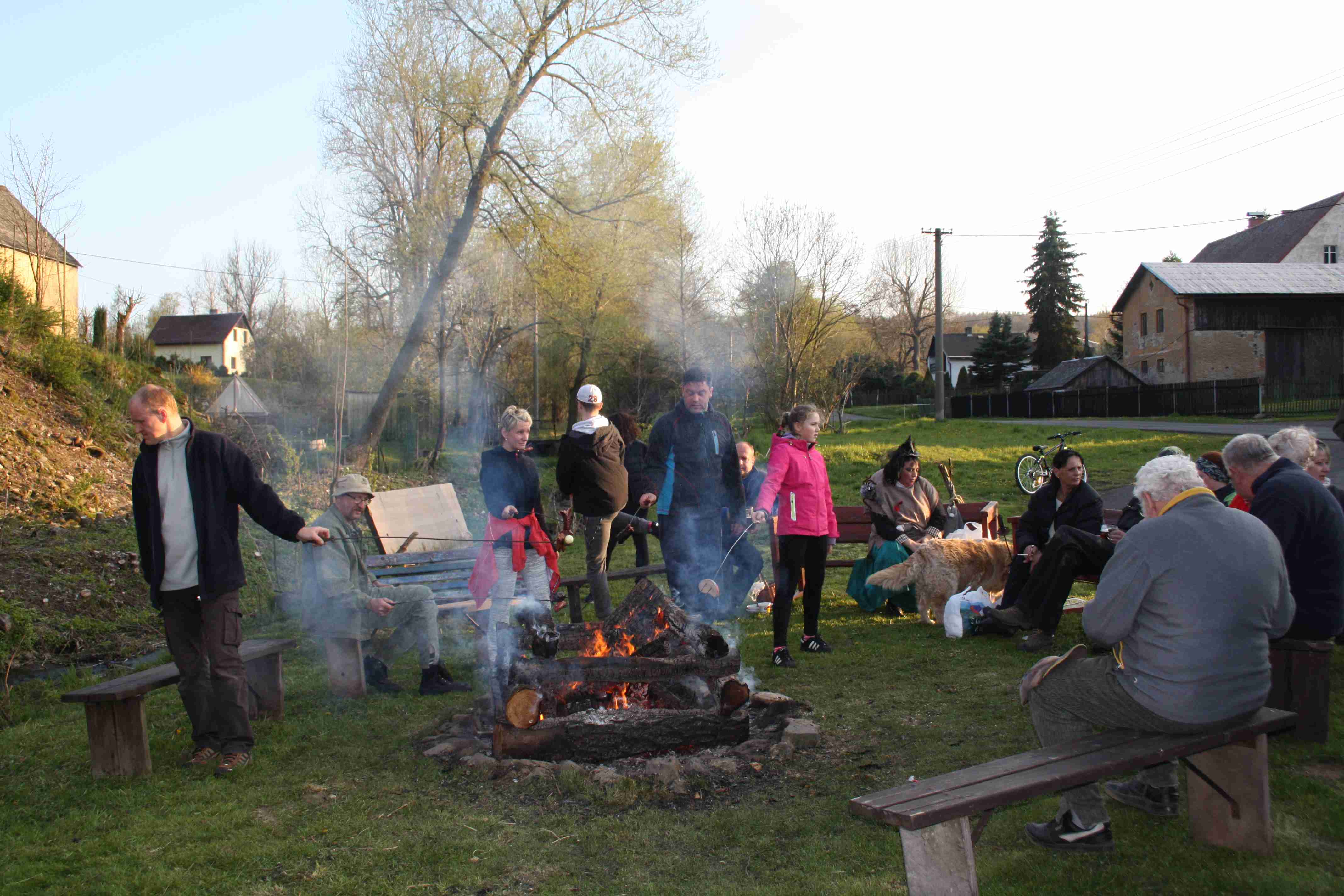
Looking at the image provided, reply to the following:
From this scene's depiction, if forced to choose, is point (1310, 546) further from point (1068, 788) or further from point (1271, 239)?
point (1271, 239)

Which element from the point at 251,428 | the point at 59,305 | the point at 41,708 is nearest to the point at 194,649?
the point at 41,708

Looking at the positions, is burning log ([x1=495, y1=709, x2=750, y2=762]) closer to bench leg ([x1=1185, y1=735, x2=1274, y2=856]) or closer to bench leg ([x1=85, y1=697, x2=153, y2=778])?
bench leg ([x1=85, y1=697, x2=153, y2=778])

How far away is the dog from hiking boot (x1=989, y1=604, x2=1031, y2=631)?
20.5 inches

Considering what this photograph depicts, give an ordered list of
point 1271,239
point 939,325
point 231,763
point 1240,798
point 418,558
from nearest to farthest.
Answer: point 1240,798 < point 231,763 < point 418,558 < point 939,325 < point 1271,239

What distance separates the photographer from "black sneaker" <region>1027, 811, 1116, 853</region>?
306 centimetres

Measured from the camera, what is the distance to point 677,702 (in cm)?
453

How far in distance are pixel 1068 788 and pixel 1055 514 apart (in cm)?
406

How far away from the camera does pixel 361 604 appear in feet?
16.8

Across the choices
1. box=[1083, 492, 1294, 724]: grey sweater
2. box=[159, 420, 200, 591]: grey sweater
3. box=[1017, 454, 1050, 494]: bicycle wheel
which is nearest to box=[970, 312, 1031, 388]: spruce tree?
box=[1017, 454, 1050, 494]: bicycle wheel

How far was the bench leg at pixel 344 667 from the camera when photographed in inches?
203

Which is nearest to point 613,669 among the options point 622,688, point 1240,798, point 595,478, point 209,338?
point 622,688

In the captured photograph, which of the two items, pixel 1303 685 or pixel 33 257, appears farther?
pixel 33 257

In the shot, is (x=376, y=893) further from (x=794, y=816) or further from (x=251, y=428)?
(x=251, y=428)

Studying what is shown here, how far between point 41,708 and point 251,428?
5.95 meters
